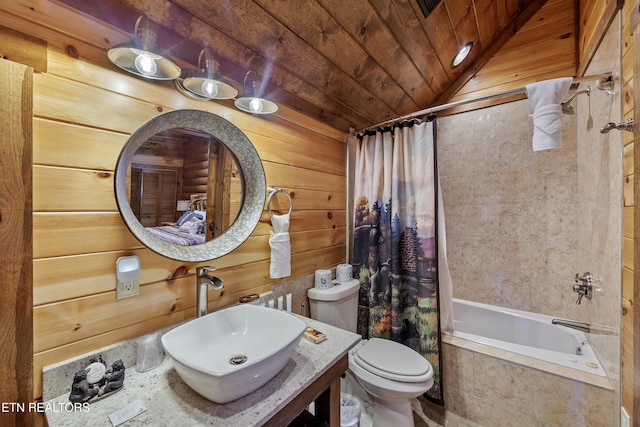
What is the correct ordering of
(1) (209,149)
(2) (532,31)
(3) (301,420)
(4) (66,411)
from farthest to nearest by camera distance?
1. (2) (532,31)
2. (1) (209,149)
3. (3) (301,420)
4. (4) (66,411)

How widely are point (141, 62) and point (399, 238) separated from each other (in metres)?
1.69


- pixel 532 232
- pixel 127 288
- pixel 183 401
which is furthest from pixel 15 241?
pixel 532 232

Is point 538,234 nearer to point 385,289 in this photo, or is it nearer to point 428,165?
point 428,165

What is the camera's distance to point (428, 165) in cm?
168

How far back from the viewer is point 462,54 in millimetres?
1942

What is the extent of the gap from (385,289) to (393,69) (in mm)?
1550

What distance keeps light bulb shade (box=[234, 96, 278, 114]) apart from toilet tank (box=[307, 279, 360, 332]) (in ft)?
3.78

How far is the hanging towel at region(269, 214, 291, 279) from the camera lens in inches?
55.8

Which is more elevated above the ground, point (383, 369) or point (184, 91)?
point (184, 91)

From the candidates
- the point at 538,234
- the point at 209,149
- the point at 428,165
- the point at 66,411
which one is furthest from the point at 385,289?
the point at 66,411

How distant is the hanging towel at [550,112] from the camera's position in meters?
1.25

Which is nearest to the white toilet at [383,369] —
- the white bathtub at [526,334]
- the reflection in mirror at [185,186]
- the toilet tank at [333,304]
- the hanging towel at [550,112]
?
the toilet tank at [333,304]

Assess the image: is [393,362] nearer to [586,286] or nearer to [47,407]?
[586,286]

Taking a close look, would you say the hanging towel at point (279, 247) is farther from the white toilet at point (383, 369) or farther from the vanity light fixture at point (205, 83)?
the vanity light fixture at point (205, 83)
